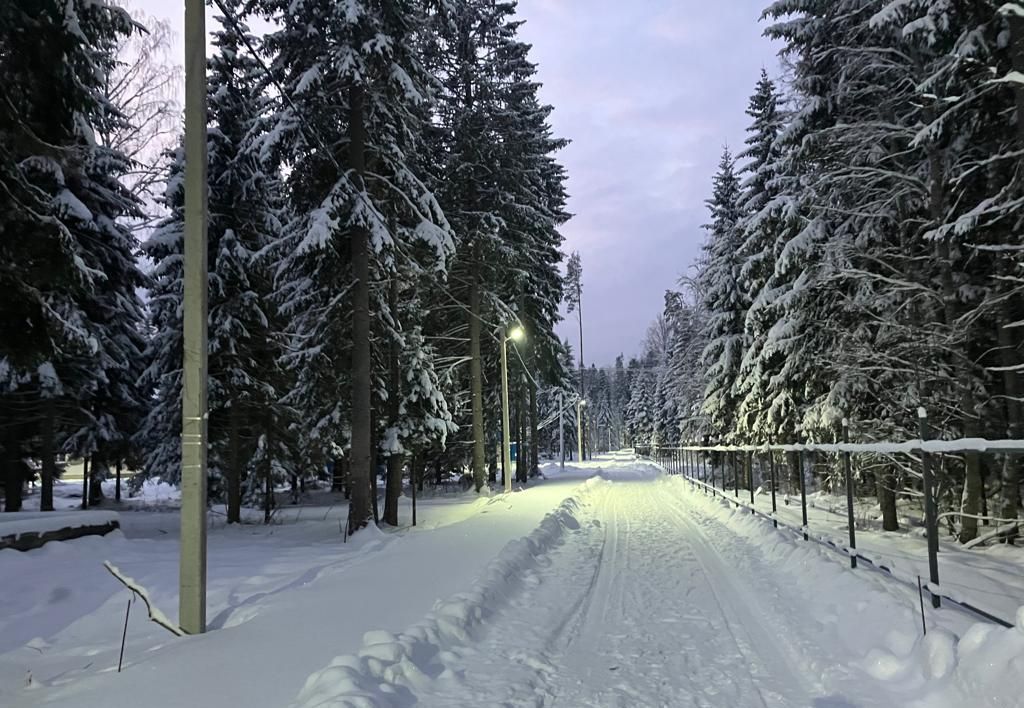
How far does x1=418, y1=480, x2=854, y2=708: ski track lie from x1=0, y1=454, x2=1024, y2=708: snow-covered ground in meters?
0.02

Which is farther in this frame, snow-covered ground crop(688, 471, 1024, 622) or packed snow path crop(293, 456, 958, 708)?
snow-covered ground crop(688, 471, 1024, 622)

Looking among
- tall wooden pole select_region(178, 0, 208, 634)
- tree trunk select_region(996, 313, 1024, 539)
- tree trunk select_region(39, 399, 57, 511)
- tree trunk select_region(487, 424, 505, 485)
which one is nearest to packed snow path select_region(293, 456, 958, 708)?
tall wooden pole select_region(178, 0, 208, 634)

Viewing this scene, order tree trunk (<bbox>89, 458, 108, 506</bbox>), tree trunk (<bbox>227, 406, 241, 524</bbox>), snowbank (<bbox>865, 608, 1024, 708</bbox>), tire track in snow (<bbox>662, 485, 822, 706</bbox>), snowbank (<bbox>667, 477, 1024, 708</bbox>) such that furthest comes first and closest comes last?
tree trunk (<bbox>89, 458, 108, 506</bbox>)
tree trunk (<bbox>227, 406, 241, 524</bbox>)
tire track in snow (<bbox>662, 485, 822, 706</bbox>)
snowbank (<bbox>667, 477, 1024, 708</bbox>)
snowbank (<bbox>865, 608, 1024, 708</bbox>)

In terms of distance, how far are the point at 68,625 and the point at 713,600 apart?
7.64 m

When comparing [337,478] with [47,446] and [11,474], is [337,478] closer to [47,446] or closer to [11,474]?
[11,474]

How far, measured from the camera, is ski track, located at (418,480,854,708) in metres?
4.58

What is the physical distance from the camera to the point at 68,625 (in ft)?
25.6

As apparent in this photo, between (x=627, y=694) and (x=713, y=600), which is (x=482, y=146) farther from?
(x=627, y=694)

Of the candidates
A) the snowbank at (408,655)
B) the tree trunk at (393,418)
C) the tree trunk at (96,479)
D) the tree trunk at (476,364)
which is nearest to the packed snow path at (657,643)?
the snowbank at (408,655)

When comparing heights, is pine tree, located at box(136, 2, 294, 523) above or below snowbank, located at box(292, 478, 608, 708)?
above

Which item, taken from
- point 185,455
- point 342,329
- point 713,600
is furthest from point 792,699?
point 342,329

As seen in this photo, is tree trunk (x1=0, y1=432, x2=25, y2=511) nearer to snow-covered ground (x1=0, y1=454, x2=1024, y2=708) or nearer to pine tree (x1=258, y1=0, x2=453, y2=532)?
pine tree (x1=258, y1=0, x2=453, y2=532)

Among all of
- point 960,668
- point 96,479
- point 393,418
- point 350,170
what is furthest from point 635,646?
point 96,479

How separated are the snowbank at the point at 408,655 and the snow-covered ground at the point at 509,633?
19mm
